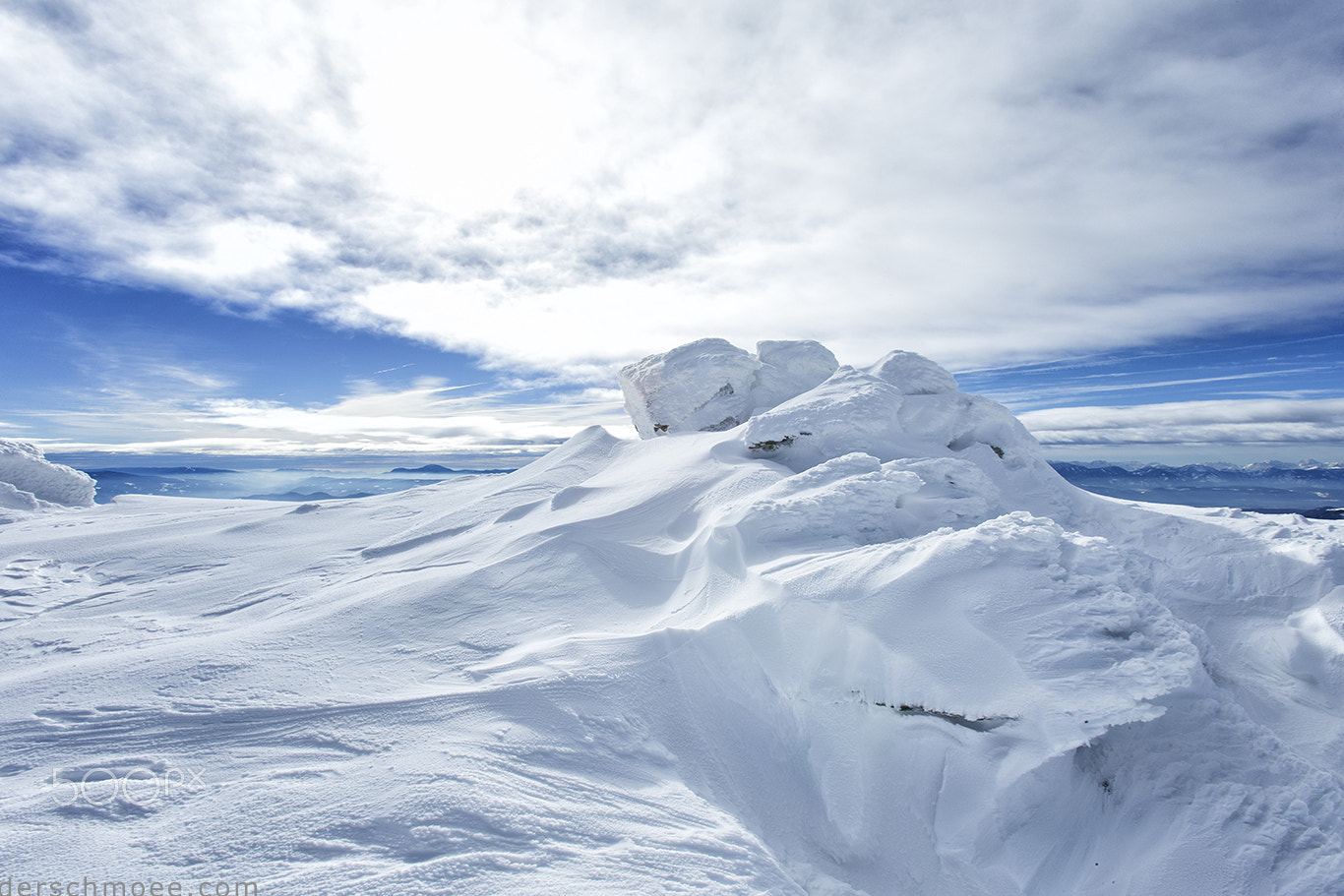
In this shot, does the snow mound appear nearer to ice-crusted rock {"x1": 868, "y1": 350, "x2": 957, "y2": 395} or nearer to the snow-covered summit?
the snow-covered summit

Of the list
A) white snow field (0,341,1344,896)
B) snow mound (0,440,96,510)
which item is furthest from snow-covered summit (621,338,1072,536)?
snow mound (0,440,96,510)

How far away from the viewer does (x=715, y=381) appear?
38.1ft

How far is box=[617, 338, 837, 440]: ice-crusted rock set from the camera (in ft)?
38.3

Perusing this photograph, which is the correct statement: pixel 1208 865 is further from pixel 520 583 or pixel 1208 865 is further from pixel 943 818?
pixel 520 583

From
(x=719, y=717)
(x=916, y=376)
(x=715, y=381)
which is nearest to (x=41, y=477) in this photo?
(x=715, y=381)

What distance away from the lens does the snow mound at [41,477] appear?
42.1ft

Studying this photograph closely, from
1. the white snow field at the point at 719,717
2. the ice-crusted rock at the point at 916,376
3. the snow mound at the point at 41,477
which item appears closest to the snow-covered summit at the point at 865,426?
the ice-crusted rock at the point at 916,376

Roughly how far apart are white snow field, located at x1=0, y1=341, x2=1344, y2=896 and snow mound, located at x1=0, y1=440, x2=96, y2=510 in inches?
407

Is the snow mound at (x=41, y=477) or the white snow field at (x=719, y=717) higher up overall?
the snow mound at (x=41, y=477)

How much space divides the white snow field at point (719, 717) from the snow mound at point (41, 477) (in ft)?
34.0

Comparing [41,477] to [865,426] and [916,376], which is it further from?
[916,376]

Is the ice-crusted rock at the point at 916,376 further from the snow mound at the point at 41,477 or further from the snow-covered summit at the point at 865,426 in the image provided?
the snow mound at the point at 41,477

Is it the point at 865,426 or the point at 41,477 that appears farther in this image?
the point at 41,477

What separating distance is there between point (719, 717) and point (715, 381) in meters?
8.74
